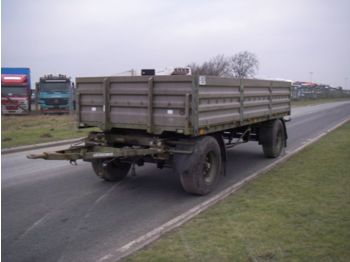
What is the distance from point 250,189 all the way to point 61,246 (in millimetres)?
3567

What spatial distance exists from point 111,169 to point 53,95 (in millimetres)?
23617

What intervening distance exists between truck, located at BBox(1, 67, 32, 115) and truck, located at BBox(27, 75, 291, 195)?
925 inches

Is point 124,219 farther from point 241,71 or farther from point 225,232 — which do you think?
point 241,71

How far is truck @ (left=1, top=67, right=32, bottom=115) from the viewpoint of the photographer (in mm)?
30109

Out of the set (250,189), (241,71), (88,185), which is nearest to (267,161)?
(250,189)

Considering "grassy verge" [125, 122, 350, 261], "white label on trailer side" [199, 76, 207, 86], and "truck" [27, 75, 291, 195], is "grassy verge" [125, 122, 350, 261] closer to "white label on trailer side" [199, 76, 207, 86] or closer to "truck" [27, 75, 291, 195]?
"truck" [27, 75, 291, 195]

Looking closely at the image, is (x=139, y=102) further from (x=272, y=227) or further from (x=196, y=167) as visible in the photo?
(x=272, y=227)

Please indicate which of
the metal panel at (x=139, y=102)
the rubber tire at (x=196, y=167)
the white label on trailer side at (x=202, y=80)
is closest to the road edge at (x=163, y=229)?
the rubber tire at (x=196, y=167)

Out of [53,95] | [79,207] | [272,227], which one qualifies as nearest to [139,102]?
[79,207]

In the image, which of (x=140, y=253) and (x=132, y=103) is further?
(x=132, y=103)

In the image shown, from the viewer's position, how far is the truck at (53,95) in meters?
30.8

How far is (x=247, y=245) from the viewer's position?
194 inches

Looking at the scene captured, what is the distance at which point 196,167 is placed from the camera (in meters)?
7.31

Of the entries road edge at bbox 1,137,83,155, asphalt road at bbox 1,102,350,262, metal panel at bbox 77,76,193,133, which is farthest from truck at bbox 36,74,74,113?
metal panel at bbox 77,76,193,133
